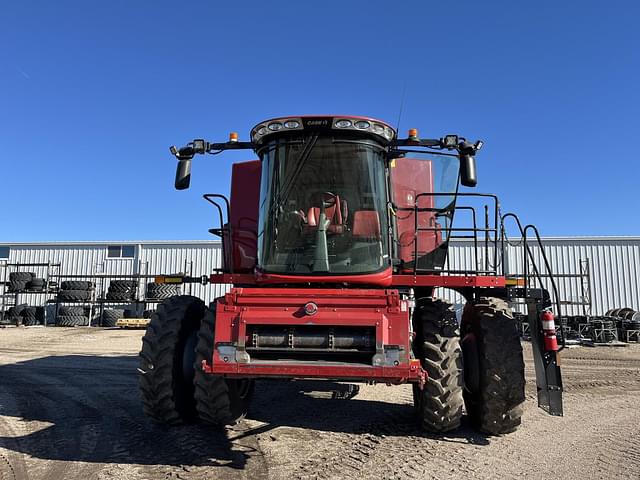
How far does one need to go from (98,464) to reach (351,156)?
3821 millimetres

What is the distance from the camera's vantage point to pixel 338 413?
6.43m

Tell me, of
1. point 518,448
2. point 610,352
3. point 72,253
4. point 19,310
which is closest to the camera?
point 518,448

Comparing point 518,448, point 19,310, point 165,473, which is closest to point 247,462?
point 165,473

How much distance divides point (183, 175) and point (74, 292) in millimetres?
22875

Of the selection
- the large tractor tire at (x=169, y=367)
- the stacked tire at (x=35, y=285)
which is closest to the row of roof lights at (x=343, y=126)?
the large tractor tire at (x=169, y=367)

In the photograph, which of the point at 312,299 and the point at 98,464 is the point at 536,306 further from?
the point at 98,464

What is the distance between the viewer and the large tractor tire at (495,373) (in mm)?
5109

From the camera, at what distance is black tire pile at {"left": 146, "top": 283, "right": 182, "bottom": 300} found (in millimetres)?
23653

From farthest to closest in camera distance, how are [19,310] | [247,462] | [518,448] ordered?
[19,310], [518,448], [247,462]

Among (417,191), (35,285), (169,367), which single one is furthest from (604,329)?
(35,285)

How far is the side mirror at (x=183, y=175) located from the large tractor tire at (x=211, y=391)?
1.48m

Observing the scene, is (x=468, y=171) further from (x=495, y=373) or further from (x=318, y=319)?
(x=318, y=319)

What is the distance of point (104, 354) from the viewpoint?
13.6 m

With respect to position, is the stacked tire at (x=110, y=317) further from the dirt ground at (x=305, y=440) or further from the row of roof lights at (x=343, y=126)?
the row of roof lights at (x=343, y=126)
